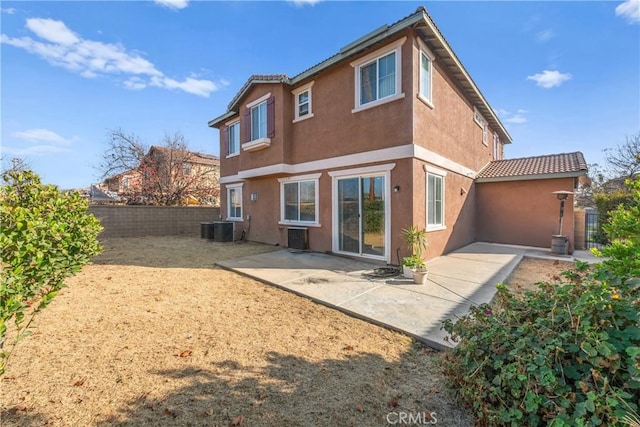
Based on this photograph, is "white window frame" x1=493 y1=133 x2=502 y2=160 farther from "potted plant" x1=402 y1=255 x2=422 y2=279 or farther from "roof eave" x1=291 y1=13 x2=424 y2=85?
"potted plant" x1=402 y1=255 x2=422 y2=279

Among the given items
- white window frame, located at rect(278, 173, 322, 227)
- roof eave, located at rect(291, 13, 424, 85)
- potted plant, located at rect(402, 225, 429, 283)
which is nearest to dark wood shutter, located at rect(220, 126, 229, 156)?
white window frame, located at rect(278, 173, 322, 227)

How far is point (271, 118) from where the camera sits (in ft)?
35.2

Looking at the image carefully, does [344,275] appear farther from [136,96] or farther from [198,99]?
[198,99]

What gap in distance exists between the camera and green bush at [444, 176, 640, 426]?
1623 mm

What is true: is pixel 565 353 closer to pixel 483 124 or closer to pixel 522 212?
pixel 522 212

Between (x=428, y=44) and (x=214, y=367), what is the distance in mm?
9822

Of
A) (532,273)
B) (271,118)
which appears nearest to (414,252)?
(532,273)

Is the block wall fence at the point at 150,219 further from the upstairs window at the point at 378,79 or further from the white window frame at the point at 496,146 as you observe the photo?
the white window frame at the point at 496,146

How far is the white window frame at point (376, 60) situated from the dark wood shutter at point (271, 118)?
363cm

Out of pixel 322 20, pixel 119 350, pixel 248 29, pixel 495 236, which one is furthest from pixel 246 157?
pixel 495 236

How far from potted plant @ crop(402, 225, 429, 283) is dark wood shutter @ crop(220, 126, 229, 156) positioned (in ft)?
38.4

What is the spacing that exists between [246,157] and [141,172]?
11.3 m

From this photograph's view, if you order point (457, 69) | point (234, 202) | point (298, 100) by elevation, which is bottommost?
point (234, 202)

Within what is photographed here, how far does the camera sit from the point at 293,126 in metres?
10.6
